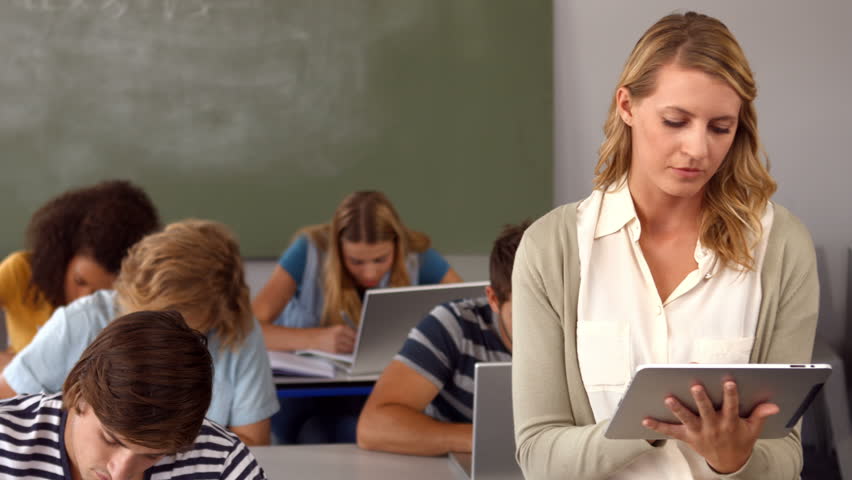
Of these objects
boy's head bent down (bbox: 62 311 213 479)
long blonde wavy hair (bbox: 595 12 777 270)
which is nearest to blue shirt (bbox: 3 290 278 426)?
boy's head bent down (bbox: 62 311 213 479)

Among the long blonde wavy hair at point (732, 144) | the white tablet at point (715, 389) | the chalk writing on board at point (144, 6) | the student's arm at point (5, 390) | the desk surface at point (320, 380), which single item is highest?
the chalk writing on board at point (144, 6)

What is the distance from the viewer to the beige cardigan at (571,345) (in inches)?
48.8

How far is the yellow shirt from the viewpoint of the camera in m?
3.33

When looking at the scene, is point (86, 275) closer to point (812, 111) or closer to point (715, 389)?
point (715, 389)

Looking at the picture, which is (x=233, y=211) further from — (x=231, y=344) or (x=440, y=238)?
(x=231, y=344)

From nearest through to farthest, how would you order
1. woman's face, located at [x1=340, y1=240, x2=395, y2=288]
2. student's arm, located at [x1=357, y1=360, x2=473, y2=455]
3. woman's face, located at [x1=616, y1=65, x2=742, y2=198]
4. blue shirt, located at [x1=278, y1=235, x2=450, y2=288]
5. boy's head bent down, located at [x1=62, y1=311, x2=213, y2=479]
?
woman's face, located at [x1=616, y1=65, x2=742, y2=198] < boy's head bent down, located at [x1=62, y1=311, x2=213, y2=479] < student's arm, located at [x1=357, y1=360, x2=473, y2=455] < woman's face, located at [x1=340, y1=240, x2=395, y2=288] < blue shirt, located at [x1=278, y1=235, x2=450, y2=288]

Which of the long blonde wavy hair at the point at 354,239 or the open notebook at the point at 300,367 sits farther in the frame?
the long blonde wavy hair at the point at 354,239

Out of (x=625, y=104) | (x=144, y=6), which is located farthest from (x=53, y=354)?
(x=144, y=6)

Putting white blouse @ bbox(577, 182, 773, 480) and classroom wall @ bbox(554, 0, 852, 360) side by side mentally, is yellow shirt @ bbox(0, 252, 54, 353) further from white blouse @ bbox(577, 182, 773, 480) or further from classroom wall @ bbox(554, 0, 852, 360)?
classroom wall @ bbox(554, 0, 852, 360)

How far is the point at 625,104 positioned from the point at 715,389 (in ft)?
1.27

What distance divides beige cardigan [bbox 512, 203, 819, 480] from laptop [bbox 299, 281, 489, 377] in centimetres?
147

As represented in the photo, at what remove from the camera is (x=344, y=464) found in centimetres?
215

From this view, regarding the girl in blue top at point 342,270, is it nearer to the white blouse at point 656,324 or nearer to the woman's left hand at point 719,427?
the white blouse at point 656,324

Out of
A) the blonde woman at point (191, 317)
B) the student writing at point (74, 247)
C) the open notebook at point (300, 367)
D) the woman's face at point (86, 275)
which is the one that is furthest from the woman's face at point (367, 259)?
the blonde woman at point (191, 317)
